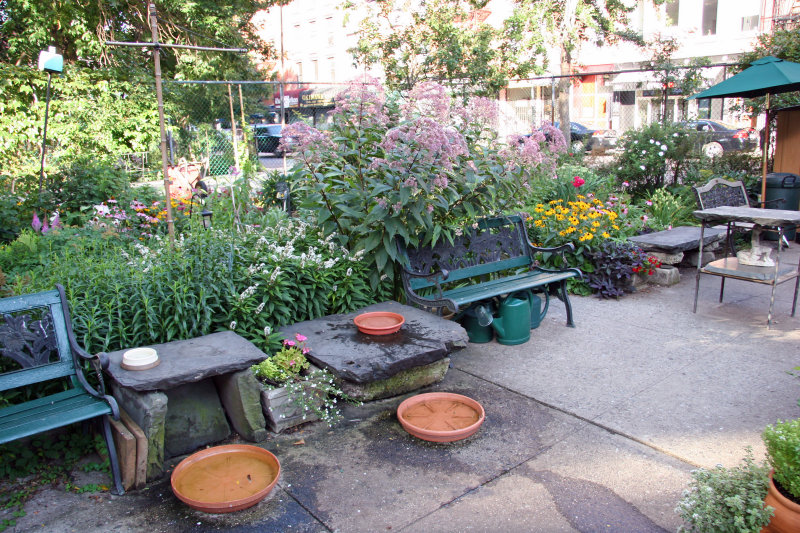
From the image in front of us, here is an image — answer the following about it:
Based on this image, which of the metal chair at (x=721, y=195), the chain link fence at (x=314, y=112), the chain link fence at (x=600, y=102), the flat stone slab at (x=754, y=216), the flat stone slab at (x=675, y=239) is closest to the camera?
the flat stone slab at (x=754, y=216)

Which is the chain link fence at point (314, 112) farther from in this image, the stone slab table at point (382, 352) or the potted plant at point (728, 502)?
the potted plant at point (728, 502)

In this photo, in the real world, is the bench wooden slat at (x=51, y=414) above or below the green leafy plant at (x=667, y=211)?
below

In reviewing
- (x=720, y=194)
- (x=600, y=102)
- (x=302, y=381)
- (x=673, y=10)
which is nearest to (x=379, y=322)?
(x=302, y=381)

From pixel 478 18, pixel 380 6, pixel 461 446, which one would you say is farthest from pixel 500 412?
pixel 478 18

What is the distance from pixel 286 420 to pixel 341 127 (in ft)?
8.86

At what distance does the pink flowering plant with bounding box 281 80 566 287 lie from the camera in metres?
4.24

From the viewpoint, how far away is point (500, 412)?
3.71 metres

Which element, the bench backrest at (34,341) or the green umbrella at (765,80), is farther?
the green umbrella at (765,80)

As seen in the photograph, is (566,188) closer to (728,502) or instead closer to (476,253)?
(476,253)

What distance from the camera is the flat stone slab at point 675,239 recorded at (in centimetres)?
655

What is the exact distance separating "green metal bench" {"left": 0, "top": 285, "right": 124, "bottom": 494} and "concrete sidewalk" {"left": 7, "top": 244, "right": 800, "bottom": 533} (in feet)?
1.43

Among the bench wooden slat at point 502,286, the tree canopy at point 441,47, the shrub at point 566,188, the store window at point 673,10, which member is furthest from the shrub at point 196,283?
the store window at point 673,10

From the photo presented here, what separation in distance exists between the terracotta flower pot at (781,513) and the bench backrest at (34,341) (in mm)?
3347

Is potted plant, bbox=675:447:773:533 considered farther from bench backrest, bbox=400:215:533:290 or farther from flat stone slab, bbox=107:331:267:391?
bench backrest, bbox=400:215:533:290
